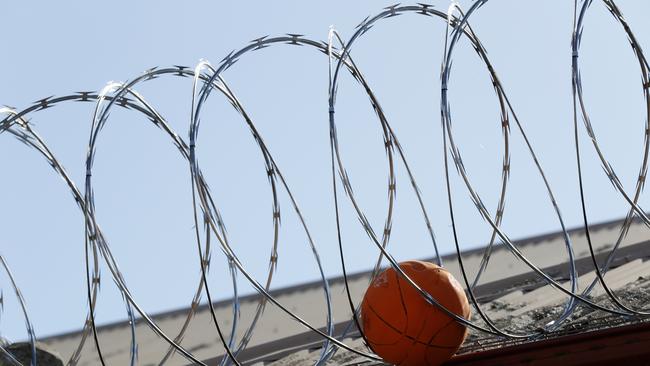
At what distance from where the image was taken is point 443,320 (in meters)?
9.68

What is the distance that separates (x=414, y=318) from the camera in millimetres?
9672

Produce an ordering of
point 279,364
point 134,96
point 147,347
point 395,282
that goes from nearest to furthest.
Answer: point 395,282, point 134,96, point 279,364, point 147,347

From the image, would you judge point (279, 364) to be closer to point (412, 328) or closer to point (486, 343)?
point (486, 343)

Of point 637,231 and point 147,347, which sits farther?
point 637,231

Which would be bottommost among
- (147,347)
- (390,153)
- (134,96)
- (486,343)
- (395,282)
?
(147,347)

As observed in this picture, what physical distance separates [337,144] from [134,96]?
1929 millimetres

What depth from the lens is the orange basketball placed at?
9664mm

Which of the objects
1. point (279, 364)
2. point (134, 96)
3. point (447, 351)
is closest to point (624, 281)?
point (279, 364)

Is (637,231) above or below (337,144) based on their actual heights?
below

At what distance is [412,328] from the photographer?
9656 mm

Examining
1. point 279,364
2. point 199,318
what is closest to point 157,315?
point 199,318

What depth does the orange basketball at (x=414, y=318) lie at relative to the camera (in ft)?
31.7

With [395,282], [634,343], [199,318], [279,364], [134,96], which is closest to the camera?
[634,343]

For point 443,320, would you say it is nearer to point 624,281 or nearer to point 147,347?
point 624,281
